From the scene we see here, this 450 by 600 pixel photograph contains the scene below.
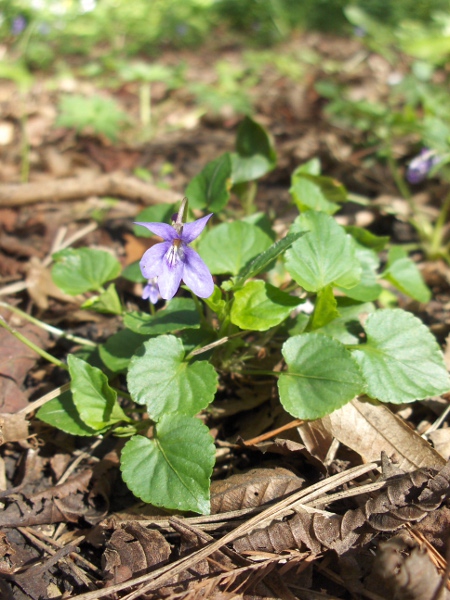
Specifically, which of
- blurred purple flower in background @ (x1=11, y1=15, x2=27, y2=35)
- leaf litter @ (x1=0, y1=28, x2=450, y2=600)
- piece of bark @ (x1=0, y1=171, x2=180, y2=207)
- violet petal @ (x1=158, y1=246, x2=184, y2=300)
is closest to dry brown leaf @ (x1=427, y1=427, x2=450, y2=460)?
leaf litter @ (x1=0, y1=28, x2=450, y2=600)

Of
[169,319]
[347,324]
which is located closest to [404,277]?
[347,324]

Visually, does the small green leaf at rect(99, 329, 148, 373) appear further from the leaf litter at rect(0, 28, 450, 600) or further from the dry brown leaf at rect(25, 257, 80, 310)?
the dry brown leaf at rect(25, 257, 80, 310)

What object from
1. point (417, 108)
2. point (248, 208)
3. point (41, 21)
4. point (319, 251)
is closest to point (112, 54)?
point (41, 21)

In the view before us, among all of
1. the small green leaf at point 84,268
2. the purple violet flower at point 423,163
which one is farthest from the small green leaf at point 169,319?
the purple violet flower at point 423,163

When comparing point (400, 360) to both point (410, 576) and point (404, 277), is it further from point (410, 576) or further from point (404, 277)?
point (410, 576)

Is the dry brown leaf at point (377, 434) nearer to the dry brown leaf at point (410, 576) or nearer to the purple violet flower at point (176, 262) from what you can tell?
the dry brown leaf at point (410, 576)
